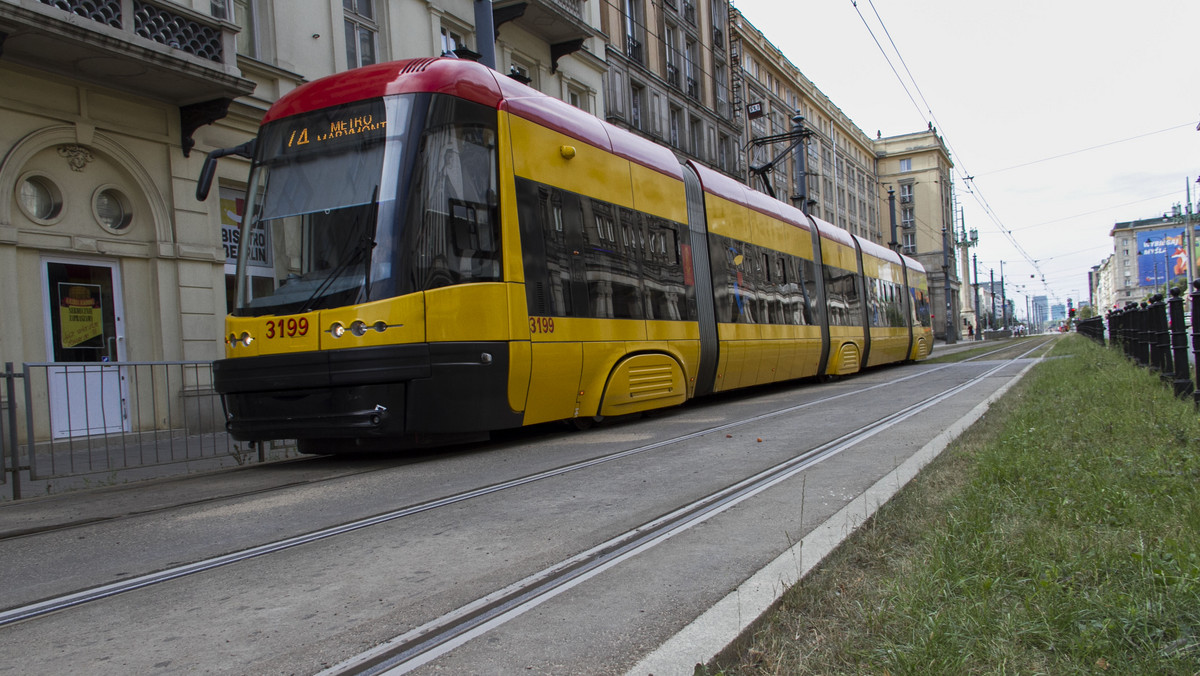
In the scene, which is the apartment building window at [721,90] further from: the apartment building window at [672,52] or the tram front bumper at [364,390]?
the tram front bumper at [364,390]

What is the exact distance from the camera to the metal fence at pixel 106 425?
21.9ft

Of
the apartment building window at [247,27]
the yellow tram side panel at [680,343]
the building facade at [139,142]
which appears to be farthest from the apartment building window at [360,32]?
the yellow tram side panel at [680,343]

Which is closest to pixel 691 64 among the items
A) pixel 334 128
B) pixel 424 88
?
pixel 424 88

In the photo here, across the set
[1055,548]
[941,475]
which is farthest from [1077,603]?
[941,475]

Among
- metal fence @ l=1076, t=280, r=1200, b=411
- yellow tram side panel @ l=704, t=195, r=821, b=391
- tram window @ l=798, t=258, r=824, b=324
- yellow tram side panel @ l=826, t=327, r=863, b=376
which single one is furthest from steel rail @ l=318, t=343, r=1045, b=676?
yellow tram side panel @ l=826, t=327, r=863, b=376

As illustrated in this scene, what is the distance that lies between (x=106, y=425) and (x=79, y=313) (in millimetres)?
4954

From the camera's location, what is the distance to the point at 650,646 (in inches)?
105

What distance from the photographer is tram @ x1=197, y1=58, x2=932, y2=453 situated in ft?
21.9

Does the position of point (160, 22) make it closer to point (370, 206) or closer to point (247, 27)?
point (247, 27)

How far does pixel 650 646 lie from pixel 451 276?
4.75 m

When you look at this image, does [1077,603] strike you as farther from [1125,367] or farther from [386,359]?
[1125,367]

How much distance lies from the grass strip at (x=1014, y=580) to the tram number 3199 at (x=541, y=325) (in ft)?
12.5

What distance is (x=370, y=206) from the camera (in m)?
6.74

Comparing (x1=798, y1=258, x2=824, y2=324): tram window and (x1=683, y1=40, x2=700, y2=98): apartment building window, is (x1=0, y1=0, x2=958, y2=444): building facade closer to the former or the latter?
(x1=798, y1=258, x2=824, y2=324): tram window
